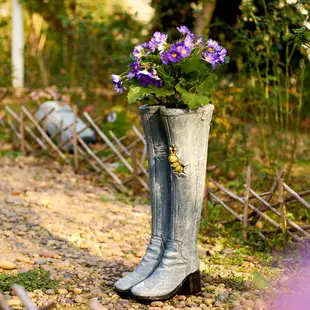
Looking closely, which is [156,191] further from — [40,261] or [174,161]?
[40,261]

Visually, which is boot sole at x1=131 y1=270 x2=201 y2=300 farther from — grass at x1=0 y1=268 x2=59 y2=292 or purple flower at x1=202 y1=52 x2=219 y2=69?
purple flower at x1=202 y1=52 x2=219 y2=69

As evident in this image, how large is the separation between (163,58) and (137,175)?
2601 mm

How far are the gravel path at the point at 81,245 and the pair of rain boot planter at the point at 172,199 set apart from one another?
0.10m

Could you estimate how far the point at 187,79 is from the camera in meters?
2.85

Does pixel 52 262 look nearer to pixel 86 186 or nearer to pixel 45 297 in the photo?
pixel 45 297

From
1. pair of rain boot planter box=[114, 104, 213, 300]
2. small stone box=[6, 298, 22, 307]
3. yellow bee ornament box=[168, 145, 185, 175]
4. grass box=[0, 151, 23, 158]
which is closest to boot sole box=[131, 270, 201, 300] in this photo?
pair of rain boot planter box=[114, 104, 213, 300]

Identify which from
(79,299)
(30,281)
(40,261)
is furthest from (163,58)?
(40,261)

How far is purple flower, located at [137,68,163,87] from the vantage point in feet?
9.13

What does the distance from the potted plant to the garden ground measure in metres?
0.14

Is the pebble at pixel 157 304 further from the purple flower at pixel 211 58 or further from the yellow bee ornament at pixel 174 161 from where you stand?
the purple flower at pixel 211 58

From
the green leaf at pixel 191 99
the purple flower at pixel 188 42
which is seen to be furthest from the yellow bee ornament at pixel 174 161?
the purple flower at pixel 188 42

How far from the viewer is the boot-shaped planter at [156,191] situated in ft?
9.48

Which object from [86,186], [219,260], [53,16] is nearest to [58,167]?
[86,186]

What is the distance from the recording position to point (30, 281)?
121 inches
